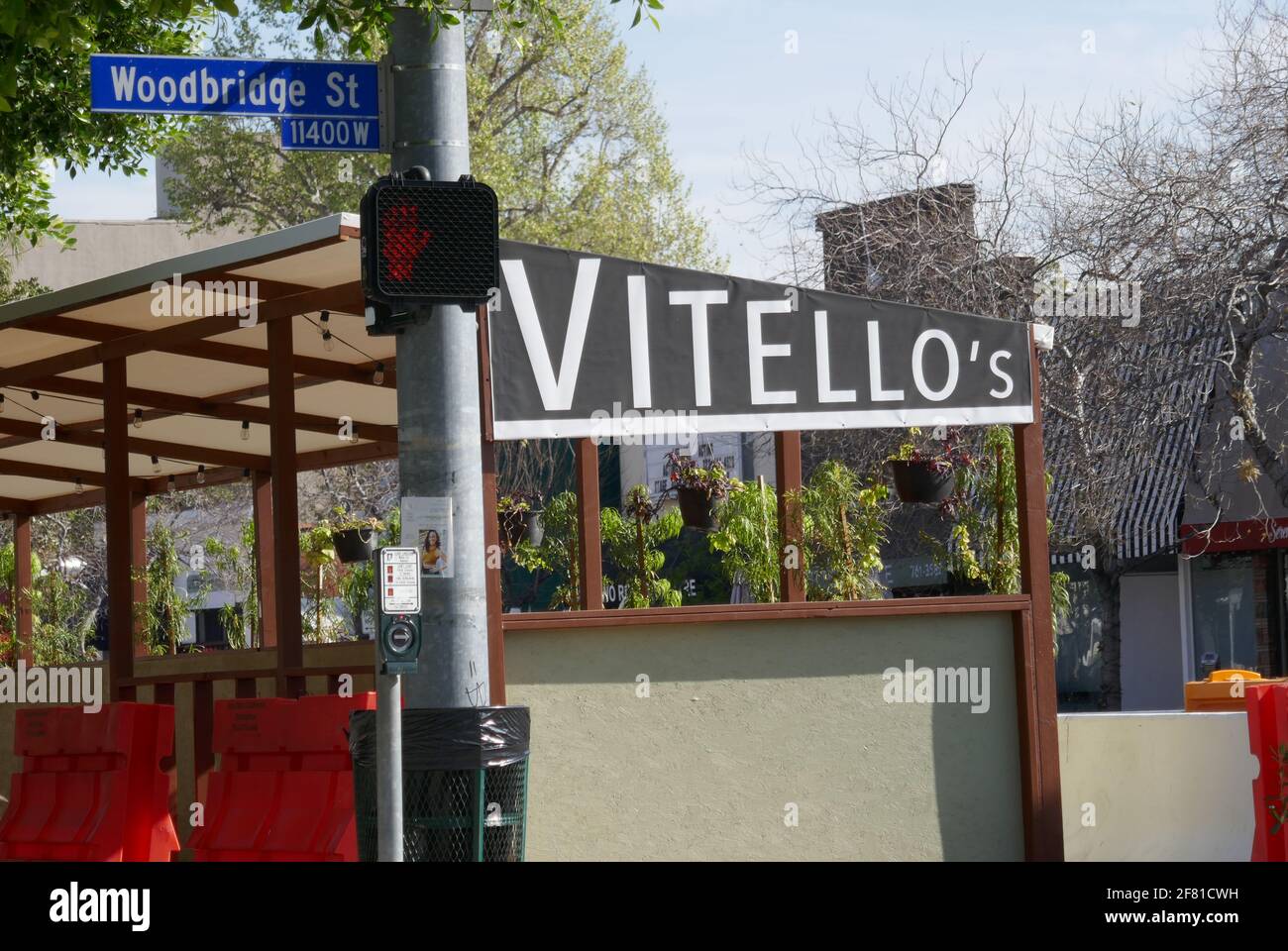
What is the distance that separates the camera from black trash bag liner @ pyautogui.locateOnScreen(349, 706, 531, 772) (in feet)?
21.3

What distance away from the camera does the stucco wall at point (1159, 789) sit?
1039 cm

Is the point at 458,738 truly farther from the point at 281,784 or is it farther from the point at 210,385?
the point at 210,385

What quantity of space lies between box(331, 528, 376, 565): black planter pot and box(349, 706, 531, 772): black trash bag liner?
1205 cm

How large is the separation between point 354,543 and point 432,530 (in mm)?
12766

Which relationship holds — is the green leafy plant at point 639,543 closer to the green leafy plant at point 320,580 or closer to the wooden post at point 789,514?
the wooden post at point 789,514

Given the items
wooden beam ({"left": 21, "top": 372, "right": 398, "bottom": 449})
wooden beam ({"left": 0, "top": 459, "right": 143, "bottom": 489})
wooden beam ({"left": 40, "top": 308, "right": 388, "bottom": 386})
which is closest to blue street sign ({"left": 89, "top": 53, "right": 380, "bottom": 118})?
wooden beam ({"left": 40, "top": 308, "right": 388, "bottom": 386})

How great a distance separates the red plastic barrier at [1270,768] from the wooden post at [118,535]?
8.05 m

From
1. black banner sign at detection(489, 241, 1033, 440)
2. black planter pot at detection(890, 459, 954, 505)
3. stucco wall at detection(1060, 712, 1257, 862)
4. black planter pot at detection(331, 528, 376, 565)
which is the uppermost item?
black banner sign at detection(489, 241, 1033, 440)

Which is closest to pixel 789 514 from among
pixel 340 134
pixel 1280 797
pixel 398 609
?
pixel 1280 797

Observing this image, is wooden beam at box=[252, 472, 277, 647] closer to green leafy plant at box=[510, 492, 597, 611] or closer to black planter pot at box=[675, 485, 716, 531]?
green leafy plant at box=[510, 492, 597, 611]

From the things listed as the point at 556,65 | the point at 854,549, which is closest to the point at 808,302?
the point at 854,549

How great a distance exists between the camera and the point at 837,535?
432 inches
